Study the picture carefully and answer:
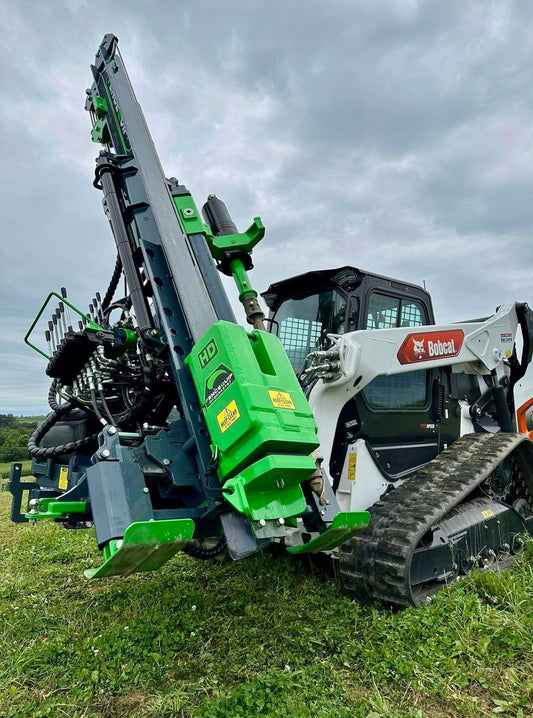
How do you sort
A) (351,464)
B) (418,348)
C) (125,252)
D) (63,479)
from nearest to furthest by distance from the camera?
(125,252) → (63,479) → (351,464) → (418,348)

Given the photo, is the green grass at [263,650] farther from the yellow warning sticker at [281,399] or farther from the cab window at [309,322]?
the cab window at [309,322]

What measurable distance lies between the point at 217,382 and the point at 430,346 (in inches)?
102

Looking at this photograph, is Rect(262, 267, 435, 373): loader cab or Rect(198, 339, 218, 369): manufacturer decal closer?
Rect(198, 339, 218, 369): manufacturer decal

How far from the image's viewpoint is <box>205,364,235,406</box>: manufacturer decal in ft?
8.49

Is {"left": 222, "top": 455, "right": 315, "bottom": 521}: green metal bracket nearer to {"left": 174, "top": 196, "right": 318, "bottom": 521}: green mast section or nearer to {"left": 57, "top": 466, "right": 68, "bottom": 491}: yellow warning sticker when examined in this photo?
{"left": 174, "top": 196, "right": 318, "bottom": 521}: green mast section

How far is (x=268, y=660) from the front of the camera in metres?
2.99

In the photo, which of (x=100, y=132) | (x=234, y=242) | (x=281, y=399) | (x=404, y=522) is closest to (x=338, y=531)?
(x=281, y=399)

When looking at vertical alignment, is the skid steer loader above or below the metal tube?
below

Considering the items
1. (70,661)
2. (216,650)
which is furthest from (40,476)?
(216,650)

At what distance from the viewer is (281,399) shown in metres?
2.66

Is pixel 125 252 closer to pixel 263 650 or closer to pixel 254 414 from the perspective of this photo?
pixel 254 414

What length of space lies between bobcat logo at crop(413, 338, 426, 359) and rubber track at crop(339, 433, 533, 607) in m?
1.01

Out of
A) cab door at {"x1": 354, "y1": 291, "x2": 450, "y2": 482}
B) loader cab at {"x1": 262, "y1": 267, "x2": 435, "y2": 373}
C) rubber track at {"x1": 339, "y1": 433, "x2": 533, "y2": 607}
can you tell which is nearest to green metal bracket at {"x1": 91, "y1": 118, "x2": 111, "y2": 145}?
loader cab at {"x1": 262, "y1": 267, "x2": 435, "y2": 373}

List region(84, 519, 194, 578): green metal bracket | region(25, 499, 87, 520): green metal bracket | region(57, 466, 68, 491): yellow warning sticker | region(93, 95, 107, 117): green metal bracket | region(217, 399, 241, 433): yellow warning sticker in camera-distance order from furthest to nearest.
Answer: region(93, 95, 107, 117): green metal bracket, region(57, 466, 68, 491): yellow warning sticker, region(25, 499, 87, 520): green metal bracket, region(217, 399, 241, 433): yellow warning sticker, region(84, 519, 194, 578): green metal bracket
